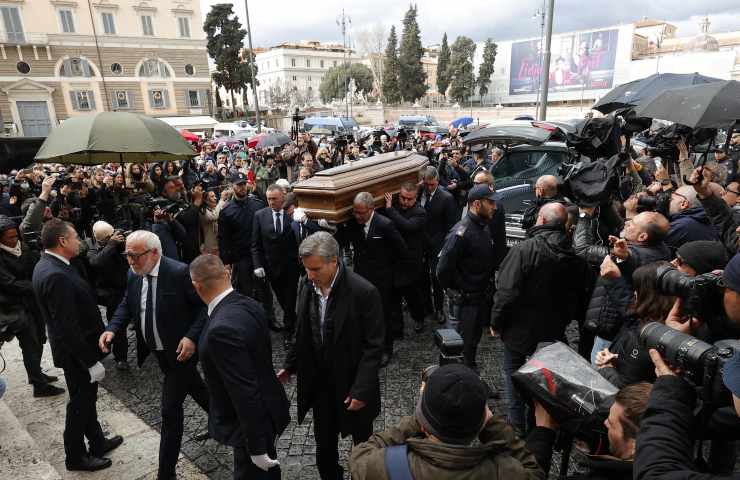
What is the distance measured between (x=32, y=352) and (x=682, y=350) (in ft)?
16.0

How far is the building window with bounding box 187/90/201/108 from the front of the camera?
40406 millimetres

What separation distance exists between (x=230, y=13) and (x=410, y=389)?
5016 cm

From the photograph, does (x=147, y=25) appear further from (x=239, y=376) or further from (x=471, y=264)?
(x=239, y=376)

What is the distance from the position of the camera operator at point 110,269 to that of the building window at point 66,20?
40853 mm

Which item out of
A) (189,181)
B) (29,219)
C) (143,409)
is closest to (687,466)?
(143,409)

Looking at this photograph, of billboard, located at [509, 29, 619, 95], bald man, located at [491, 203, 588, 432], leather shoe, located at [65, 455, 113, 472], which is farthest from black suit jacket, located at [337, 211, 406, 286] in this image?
billboard, located at [509, 29, 619, 95]

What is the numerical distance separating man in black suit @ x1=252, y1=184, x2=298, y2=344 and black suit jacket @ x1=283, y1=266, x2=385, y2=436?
6.66 ft

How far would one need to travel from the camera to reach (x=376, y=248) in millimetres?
4188

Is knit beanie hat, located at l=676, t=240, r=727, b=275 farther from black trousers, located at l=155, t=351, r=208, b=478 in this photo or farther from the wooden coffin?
black trousers, located at l=155, t=351, r=208, b=478

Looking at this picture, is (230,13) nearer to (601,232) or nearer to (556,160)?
(556,160)

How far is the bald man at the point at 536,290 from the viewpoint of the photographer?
3016mm

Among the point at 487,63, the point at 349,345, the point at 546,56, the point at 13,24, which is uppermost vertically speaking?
the point at 13,24

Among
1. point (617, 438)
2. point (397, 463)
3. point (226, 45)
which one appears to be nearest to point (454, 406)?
point (397, 463)

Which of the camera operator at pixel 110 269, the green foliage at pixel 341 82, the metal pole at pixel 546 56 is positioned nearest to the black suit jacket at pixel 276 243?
the camera operator at pixel 110 269
